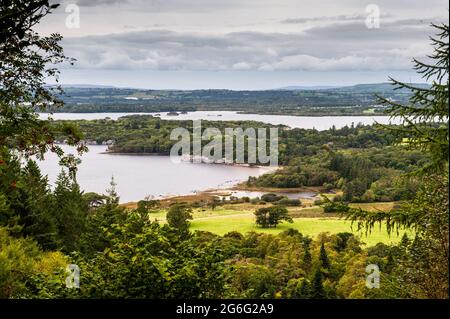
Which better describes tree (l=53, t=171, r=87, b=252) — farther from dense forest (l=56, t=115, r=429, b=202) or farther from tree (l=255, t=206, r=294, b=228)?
dense forest (l=56, t=115, r=429, b=202)

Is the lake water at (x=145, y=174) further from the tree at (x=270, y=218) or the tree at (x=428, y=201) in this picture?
the tree at (x=428, y=201)

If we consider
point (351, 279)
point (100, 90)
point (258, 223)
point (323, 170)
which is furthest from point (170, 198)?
point (100, 90)

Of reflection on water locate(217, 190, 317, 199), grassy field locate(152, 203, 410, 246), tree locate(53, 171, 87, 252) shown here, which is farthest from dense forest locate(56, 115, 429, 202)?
tree locate(53, 171, 87, 252)

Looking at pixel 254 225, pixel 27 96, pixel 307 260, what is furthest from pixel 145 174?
pixel 27 96

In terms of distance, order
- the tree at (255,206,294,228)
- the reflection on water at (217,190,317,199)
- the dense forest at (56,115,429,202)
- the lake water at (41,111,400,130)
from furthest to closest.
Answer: the lake water at (41,111,400,130) < the reflection on water at (217,190,317,199) < the dense forest at (56,115,429,202) < the tree at (255,206,294,228)

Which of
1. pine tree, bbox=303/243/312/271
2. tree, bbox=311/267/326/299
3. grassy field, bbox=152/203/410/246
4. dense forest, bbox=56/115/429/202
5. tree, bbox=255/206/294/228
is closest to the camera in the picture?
tree, bbox=311/267/326/299

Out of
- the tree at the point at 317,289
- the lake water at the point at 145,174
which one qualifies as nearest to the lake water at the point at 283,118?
the lake water at the point at 145,174
